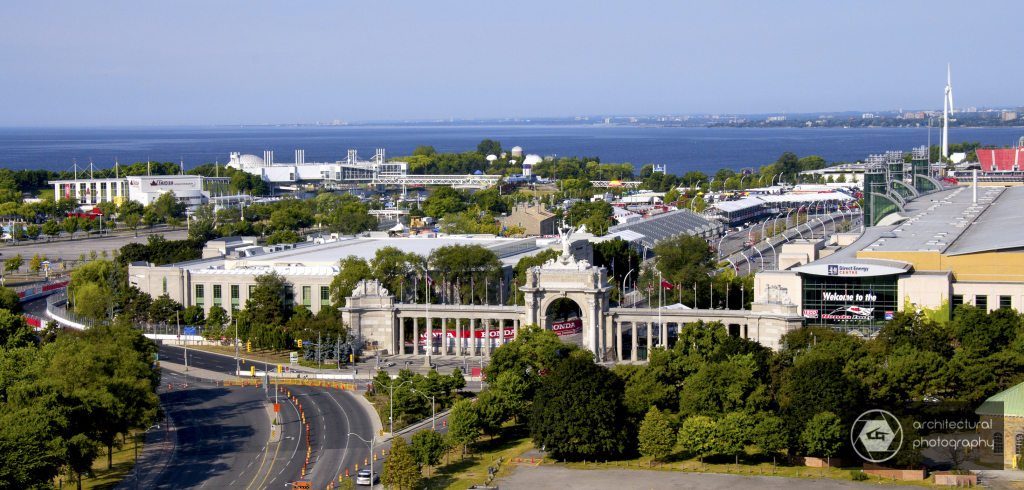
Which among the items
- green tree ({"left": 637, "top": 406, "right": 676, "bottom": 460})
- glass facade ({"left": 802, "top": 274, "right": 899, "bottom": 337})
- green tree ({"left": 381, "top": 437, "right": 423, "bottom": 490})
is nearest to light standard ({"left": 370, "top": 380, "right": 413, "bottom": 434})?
green tree ({"left": 381, "top": 437, "right": 423, "bottom": 490})

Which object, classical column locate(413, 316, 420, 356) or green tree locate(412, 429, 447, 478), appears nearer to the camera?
green tree locate(412, 429, 447, 478)

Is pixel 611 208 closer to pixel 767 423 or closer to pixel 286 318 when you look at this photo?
pixel 286 318

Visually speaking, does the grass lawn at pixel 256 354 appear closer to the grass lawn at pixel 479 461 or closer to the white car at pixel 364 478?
the grass lawn at pixel 479 461

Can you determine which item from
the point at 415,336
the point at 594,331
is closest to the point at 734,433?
the point at 594,331

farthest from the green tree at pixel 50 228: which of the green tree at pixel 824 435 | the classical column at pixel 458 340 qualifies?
the green tree at pixel 824 435

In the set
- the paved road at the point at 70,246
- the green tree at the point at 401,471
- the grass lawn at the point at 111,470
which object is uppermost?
the paved road at the point at 70,246
